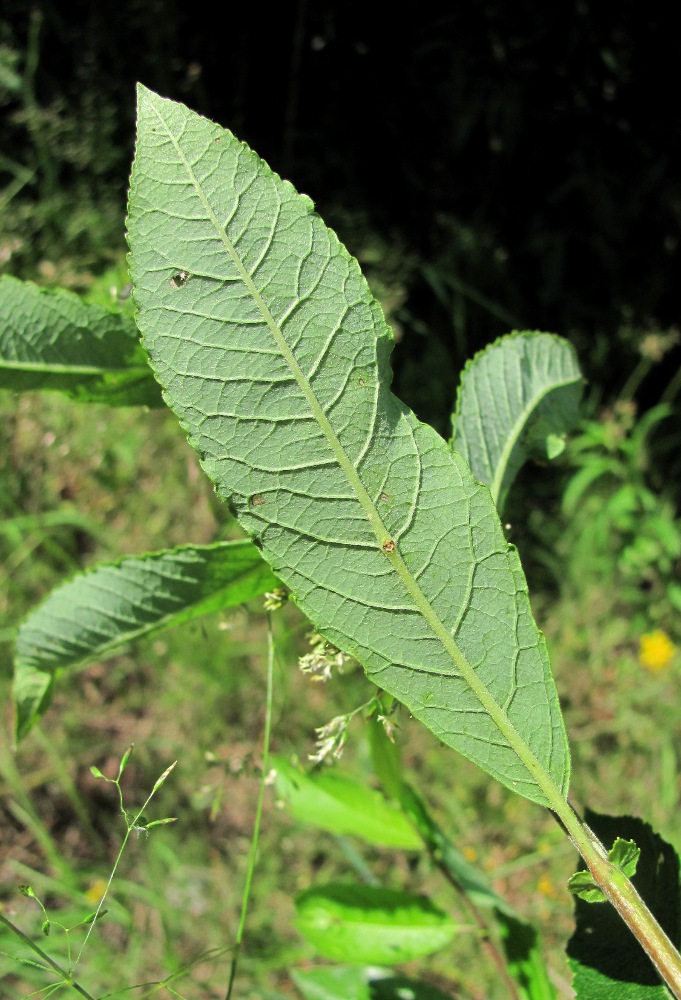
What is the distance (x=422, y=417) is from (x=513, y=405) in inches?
84.2

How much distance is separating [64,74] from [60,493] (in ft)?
6.27

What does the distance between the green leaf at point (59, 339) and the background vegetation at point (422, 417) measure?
1.90m

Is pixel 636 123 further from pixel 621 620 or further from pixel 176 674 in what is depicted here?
pixel 176 674

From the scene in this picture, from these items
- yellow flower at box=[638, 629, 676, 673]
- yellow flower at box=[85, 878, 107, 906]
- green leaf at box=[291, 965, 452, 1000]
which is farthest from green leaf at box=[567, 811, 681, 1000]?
yellow flower at box=[85, 878, 107, 906]

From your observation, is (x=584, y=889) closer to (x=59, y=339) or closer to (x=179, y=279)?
(x=179, y=279)

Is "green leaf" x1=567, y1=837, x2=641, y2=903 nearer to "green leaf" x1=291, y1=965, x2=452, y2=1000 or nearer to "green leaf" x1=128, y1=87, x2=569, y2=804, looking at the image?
"green leaf" x1=128, y1=87, x2=569, y2=804

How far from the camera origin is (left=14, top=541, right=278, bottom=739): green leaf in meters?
1.05

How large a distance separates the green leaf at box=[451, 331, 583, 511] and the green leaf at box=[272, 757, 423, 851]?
0.71m

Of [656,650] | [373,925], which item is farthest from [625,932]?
[656,650]

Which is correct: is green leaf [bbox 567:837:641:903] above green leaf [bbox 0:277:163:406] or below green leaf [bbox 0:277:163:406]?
below

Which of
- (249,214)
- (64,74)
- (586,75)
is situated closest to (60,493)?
(64,74)

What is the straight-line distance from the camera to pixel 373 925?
1.47 m

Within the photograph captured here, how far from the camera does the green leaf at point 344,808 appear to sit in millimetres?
1567

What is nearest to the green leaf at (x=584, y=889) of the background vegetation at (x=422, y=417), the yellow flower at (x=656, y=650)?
the background vegetation at (x=422, y=417)
